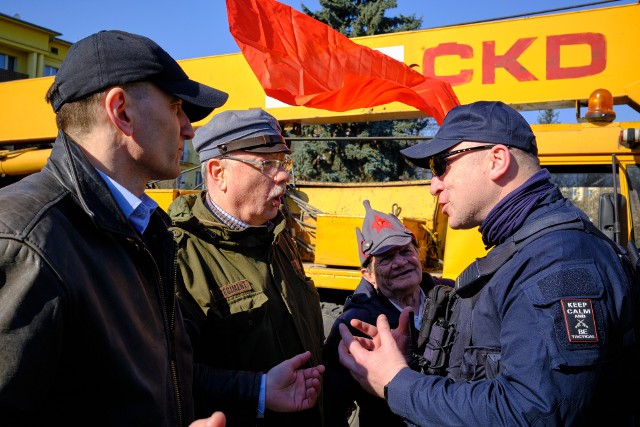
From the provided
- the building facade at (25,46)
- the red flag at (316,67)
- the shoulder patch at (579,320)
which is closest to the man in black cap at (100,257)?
the shoulder patch at (579,320)

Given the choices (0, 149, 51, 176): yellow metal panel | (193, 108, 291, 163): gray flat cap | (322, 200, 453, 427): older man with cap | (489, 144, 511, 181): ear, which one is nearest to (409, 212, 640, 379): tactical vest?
(489, 144, 511, 181): ear

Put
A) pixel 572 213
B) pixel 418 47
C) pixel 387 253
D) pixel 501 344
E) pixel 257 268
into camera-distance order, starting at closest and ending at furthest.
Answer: pixel 501 344 < pixel 572 213 < pixel 257 268 < pixel 387 253 < pixel 418 47

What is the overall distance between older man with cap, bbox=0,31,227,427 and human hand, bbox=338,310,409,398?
0.65 m

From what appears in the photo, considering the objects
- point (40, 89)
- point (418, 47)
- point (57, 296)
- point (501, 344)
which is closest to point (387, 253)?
point (501, 344)

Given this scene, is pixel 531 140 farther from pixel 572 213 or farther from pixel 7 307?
pixel 7 307

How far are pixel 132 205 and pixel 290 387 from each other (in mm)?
1026

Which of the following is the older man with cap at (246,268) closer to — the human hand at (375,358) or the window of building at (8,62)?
the human hand at (375,358)

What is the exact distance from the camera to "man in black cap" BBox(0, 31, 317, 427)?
105 centimetres

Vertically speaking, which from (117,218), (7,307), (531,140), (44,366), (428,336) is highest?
(531,140)

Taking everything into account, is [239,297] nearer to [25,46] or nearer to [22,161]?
[22,161]

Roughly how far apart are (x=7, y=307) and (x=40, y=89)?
24.7ft

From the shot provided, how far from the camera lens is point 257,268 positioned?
230cm

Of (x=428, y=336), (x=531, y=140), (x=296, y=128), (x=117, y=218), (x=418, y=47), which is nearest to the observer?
(x=117, y=218)

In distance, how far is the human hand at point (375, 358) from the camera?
182cm
